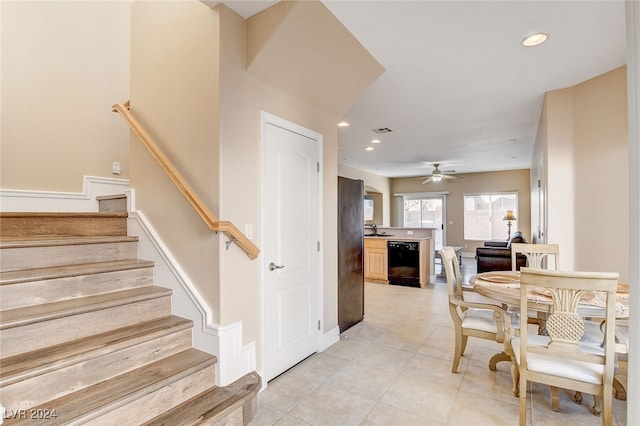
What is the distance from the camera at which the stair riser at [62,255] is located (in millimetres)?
1956

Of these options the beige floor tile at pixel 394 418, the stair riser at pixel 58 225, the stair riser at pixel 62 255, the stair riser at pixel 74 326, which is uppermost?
the stair riser at pixel 58 225

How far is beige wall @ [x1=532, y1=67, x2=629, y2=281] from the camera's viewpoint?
3134mm

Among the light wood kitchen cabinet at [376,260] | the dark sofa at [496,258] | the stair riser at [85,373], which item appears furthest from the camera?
the light wood kitchen cabinet at [376,260]

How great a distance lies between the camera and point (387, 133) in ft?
18.0

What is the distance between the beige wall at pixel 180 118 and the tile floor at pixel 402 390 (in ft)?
3.07

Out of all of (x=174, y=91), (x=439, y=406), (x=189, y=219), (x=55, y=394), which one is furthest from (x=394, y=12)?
(x=55, y=394)

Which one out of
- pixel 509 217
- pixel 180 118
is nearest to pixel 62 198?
pixel 180 118

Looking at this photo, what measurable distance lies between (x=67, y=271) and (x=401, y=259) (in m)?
5.49

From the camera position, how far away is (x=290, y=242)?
2.80 m

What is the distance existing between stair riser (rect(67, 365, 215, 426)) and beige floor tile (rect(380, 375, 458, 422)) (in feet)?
4.35

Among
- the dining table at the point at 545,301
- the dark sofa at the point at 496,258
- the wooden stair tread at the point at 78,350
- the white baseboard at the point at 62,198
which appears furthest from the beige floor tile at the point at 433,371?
the dark sofa at the point at 496,258

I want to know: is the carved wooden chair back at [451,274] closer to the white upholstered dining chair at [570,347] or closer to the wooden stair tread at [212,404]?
the white upholstered dining chair at [570,347]

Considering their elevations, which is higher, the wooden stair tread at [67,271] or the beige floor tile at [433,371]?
the wooden stair tread at [67,271]

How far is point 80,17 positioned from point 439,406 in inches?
195
